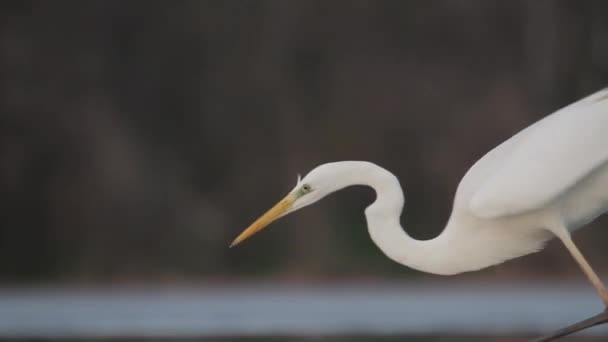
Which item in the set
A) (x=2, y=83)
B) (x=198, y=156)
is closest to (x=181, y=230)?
(x=198, y=156)

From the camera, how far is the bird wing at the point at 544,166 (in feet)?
17.2

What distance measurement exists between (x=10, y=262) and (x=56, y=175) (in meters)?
1.23

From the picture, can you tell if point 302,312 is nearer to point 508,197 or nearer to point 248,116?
point 248,116

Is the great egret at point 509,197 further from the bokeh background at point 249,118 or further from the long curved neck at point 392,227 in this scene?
the bokeh background at point 249,118

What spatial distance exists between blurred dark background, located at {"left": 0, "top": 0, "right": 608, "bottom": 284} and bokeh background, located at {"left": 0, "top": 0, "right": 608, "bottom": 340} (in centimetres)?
2

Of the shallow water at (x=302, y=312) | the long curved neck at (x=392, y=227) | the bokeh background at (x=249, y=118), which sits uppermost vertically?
the bokeh background at (x=249, y=118)

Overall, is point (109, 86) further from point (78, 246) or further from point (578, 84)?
point (578, 84)

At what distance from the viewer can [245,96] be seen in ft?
55.8

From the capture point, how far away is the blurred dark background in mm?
14953

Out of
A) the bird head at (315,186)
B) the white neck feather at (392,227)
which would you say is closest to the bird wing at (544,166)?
the white neck feather at (392,227)

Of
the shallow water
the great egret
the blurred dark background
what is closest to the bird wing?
the great egret

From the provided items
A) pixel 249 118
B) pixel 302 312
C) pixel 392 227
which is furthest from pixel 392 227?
pixel 249 118

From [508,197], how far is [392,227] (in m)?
0.45

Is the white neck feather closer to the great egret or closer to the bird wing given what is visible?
the great egret
